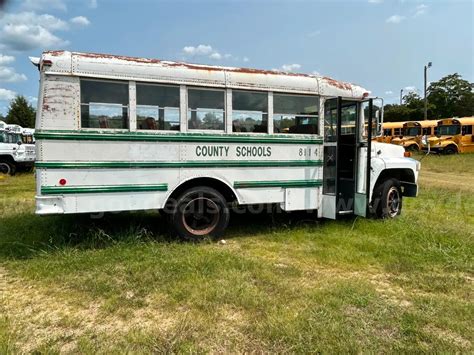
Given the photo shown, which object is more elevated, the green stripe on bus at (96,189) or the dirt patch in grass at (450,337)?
the green stripe on bus at (96,189)

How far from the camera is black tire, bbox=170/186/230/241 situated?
5672mm

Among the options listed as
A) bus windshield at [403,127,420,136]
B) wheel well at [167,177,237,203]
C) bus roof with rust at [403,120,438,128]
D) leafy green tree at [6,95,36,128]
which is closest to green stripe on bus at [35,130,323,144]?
wheel well at [167,177,237,203]

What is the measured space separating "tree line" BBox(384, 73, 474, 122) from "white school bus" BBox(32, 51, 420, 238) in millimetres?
41502

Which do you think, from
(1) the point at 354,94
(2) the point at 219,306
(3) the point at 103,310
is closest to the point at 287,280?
(2) the point at 219,306

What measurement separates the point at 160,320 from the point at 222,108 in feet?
10.6

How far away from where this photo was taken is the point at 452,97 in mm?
46812

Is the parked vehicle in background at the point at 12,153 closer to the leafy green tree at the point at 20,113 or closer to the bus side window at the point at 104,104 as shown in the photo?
the bus side window at the point at 104,104

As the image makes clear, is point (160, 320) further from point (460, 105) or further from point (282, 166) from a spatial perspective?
point (460, 105)

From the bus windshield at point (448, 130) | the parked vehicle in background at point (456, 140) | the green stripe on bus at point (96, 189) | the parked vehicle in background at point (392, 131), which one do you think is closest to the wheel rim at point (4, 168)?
the green stripe on bus at point (96, 189)

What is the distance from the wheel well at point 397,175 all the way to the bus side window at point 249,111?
2.80m

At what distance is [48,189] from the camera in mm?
4871

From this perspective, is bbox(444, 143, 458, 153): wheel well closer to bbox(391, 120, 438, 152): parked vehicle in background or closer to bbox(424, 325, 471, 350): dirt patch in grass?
bbox(391, 120, 438, 152): parked vehicle in background

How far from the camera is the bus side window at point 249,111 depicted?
5.82 metres

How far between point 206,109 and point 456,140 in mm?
25985
